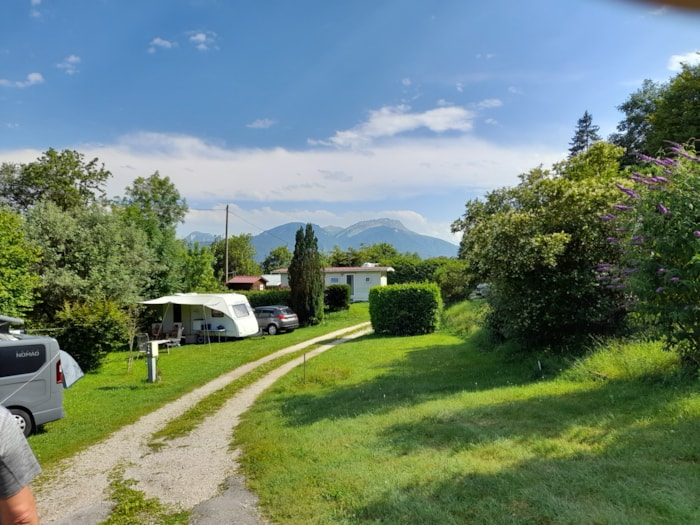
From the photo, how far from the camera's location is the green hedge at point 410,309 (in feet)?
68.8

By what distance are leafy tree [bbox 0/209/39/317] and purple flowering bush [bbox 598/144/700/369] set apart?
17651 mm

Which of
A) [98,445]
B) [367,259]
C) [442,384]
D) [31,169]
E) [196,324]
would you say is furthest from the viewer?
[367,259]

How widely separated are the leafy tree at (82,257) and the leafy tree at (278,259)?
2473 inches

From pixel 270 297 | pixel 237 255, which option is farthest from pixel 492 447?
pixel 237 255

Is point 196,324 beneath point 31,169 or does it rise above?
beneath

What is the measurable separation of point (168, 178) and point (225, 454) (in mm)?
35892

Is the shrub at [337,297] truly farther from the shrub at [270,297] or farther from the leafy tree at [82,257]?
the leafy tree at [82,257]

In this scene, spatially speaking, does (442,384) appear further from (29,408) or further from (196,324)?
(196,324)

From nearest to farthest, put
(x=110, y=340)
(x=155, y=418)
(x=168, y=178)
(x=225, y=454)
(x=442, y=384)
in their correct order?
(x=225, y=454)
(x=155, y=418)
(x=442, y=384)
(x=110, y=340)
(x=168, y=178)

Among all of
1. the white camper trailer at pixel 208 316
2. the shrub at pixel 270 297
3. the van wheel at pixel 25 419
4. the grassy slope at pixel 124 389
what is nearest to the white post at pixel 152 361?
the grassy slope at pixel 124 389

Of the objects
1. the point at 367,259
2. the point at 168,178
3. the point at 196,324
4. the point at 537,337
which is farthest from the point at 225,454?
the point at 367,259

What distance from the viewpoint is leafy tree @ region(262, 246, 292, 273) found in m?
87.0

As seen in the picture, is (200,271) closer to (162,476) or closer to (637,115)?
(162,476)

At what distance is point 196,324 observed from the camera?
73.7ft
